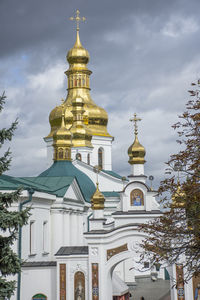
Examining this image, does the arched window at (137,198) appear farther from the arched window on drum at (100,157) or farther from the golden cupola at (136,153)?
the arched window on drum at (100,157)

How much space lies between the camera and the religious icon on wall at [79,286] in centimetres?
2117

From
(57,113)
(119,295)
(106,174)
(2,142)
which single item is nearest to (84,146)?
(106,174)

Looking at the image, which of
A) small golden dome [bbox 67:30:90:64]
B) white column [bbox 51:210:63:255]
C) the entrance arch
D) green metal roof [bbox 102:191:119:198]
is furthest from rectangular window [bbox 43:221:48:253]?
small golden dome [bbox 67:30:90:64]

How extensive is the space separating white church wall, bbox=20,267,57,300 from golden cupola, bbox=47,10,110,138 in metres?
30.6

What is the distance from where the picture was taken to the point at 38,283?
70.1ft

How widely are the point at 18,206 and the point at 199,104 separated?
12.8m

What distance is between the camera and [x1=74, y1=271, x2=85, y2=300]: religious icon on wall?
21172 mm

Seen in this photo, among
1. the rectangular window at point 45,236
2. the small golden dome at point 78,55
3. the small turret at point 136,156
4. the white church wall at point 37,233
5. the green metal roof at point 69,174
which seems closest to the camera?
the white church wall at point 37,233

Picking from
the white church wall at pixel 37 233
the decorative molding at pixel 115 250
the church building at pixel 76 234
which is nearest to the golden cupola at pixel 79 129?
the church building at pixel 76 234

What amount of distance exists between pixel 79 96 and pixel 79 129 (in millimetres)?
4446

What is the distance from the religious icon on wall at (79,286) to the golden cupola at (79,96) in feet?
101

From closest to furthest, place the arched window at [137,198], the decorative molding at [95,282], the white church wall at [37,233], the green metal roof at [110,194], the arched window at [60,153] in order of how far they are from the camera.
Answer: the decorative molding at [95,282], the white church wall at [37,233], the arched window at [137,198], the arched window at [60,153], the green metal roof at [110,194]

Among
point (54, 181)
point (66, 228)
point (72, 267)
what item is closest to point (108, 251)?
point (72, 267)

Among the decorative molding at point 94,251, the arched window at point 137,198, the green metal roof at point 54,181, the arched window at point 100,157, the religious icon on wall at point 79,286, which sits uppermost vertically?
the arched window at point 100,157
